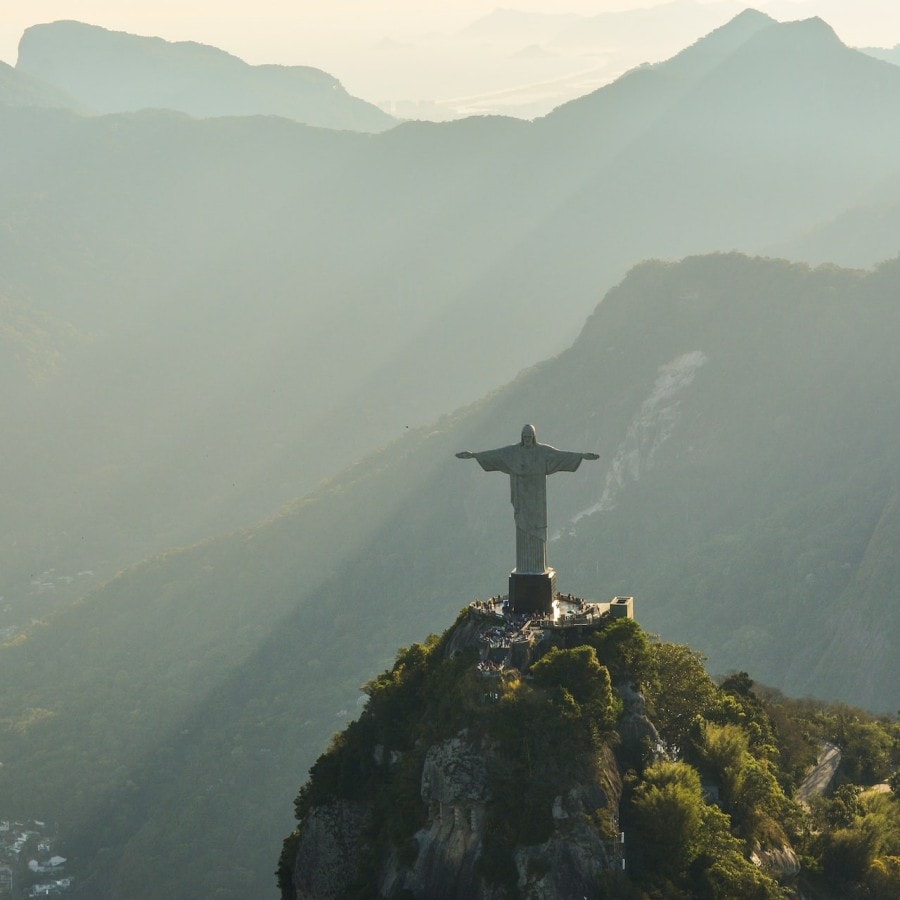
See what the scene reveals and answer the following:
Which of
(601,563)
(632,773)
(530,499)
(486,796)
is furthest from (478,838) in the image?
(601,563)

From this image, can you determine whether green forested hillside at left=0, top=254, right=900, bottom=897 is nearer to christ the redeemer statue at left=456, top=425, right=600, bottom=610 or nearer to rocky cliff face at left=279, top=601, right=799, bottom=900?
christ the redeemer statue at left=456, top=425, right=600, bottom=610

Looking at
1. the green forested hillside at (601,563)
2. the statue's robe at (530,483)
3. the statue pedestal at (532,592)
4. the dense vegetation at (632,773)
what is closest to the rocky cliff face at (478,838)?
the dense vegetation at (632,773)

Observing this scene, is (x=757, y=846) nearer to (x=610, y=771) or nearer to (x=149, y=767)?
(x=610, y=771)

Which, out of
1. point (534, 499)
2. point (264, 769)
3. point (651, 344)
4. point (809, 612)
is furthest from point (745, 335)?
point (534, 499)

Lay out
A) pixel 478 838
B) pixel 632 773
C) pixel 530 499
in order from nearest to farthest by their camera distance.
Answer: pixel 478 838, pixel 632 773, pixel 530 499

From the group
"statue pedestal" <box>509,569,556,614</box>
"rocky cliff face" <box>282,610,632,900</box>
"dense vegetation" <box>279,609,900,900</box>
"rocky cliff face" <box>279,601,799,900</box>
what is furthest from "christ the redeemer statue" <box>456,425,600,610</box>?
"dense vegetation" <box>279,609,900,900</box>

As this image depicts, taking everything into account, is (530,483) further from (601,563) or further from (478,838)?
(601,563)
